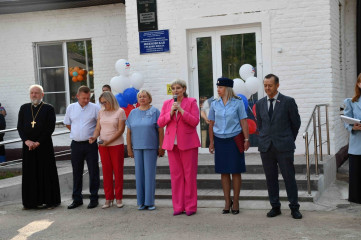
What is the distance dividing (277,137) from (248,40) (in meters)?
3.21

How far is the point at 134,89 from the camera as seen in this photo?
345 inches

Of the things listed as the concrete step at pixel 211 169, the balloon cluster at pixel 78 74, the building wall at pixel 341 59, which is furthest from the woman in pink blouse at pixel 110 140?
the balloon cluster at pixel 78 74

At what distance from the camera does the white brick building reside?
27.1 ft

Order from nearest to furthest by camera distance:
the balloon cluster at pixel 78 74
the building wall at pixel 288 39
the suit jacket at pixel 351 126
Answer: the suit jacket at pixel 351 126 < the building wall at pixel 288 39 < the balloon cluster at pixel 78 74

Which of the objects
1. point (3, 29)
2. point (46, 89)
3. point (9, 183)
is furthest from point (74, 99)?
point (9, 183)

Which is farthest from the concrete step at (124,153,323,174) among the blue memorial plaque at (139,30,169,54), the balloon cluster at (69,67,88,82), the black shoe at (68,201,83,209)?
the balloon cluster at (69,67,88,82)

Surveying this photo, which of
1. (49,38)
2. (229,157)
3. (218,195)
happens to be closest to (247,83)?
(218,195)

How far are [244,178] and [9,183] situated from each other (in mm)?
3876

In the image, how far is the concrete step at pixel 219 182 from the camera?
23.1ft

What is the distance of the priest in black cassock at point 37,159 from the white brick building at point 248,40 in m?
2.52

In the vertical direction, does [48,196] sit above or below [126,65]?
below

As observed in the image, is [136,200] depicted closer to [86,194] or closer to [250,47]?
[86,194]

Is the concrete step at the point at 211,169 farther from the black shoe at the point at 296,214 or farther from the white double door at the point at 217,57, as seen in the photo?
the black shoe at the point at 296,214

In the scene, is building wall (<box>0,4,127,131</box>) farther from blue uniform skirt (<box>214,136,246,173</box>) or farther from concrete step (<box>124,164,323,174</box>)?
blue uniform skirt (<box>214,136,246,173</box>)
